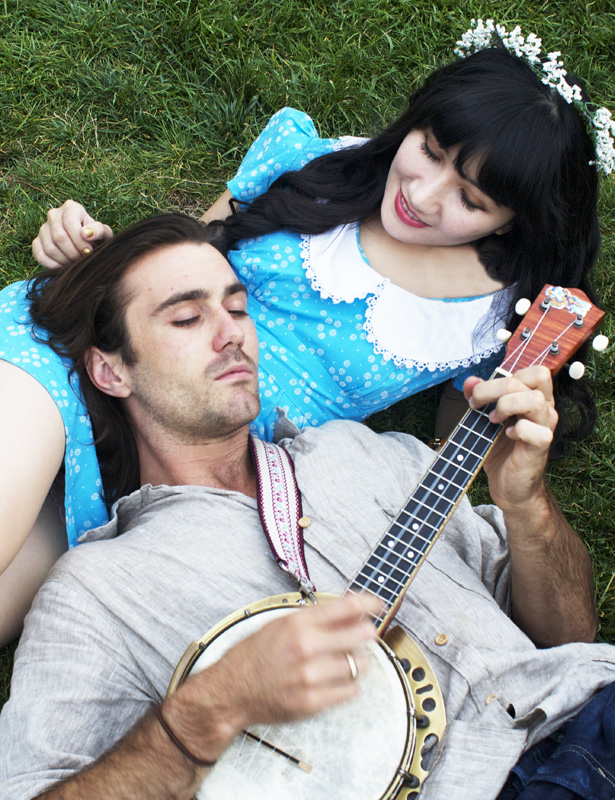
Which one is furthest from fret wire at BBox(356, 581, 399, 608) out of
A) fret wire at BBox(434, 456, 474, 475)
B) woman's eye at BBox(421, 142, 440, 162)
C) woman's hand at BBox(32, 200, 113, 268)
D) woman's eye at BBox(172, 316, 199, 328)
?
woman's hand at BBox(32, 200, 113, 268)

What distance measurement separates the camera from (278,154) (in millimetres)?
3471

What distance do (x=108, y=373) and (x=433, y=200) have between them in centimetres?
151

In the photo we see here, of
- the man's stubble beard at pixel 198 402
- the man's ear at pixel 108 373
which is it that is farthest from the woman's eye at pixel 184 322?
the man's ear at pixel 108 373

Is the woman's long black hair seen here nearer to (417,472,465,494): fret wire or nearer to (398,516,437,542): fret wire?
(417,472,465,494): fret wire

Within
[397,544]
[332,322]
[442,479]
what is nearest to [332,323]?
[332,322]

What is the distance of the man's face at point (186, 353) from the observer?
2.74 m

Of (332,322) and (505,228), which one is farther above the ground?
(505,228)

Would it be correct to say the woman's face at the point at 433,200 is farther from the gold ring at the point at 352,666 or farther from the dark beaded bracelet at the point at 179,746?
the dark beaded bracelet at the point at 179,746

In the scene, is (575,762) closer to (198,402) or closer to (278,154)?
(198,402)

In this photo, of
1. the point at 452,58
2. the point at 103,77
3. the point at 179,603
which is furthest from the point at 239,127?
the point at 179,603

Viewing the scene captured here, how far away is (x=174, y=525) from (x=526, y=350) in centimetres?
137

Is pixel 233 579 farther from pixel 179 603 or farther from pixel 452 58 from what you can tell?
pixel 452 58

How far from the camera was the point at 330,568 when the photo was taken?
2.53 meters

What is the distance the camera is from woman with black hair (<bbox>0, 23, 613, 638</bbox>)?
110 inches
